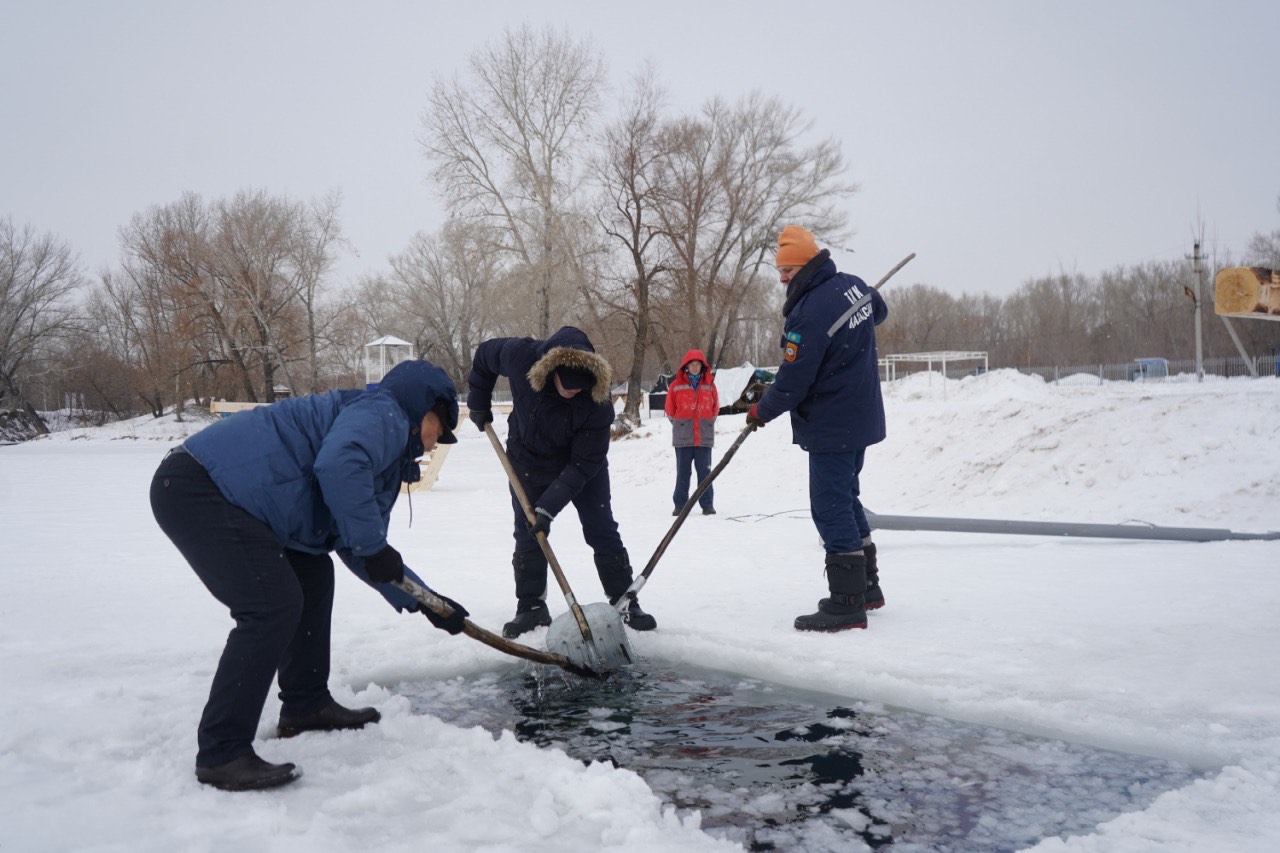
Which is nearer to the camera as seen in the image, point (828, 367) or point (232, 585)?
point (232, 585)

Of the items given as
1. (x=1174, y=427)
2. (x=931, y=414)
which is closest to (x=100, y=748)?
(x=1174, y=427)

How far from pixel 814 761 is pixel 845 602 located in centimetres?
153

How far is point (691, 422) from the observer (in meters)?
9.93

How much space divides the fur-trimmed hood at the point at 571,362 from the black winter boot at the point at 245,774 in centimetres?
203

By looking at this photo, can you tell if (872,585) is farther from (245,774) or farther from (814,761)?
(245,774)

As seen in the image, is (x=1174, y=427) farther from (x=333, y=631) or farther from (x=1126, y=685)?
(x=333, y=631)

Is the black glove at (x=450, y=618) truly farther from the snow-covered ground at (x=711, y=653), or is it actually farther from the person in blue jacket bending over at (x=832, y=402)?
the person in blue jacket bending over at (x=832, y=402)

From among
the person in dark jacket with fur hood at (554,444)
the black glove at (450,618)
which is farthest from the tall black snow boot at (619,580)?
the black glove at (450,618)

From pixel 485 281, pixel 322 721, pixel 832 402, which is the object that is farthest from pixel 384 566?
pixel 485 281

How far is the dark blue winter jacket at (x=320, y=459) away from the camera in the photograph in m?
2.74

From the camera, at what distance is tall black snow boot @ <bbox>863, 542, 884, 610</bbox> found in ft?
15.9

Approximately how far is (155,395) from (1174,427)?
42716 millimetres

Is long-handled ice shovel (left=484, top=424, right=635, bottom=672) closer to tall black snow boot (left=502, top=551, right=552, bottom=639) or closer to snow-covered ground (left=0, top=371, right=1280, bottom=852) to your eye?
snow-covered ground (left=0, top=371, right=1280, bottom=852)

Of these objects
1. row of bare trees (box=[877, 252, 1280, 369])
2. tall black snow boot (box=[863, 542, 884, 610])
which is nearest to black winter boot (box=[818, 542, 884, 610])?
tall black snow boot (box=[863, 542, 884, 610])
